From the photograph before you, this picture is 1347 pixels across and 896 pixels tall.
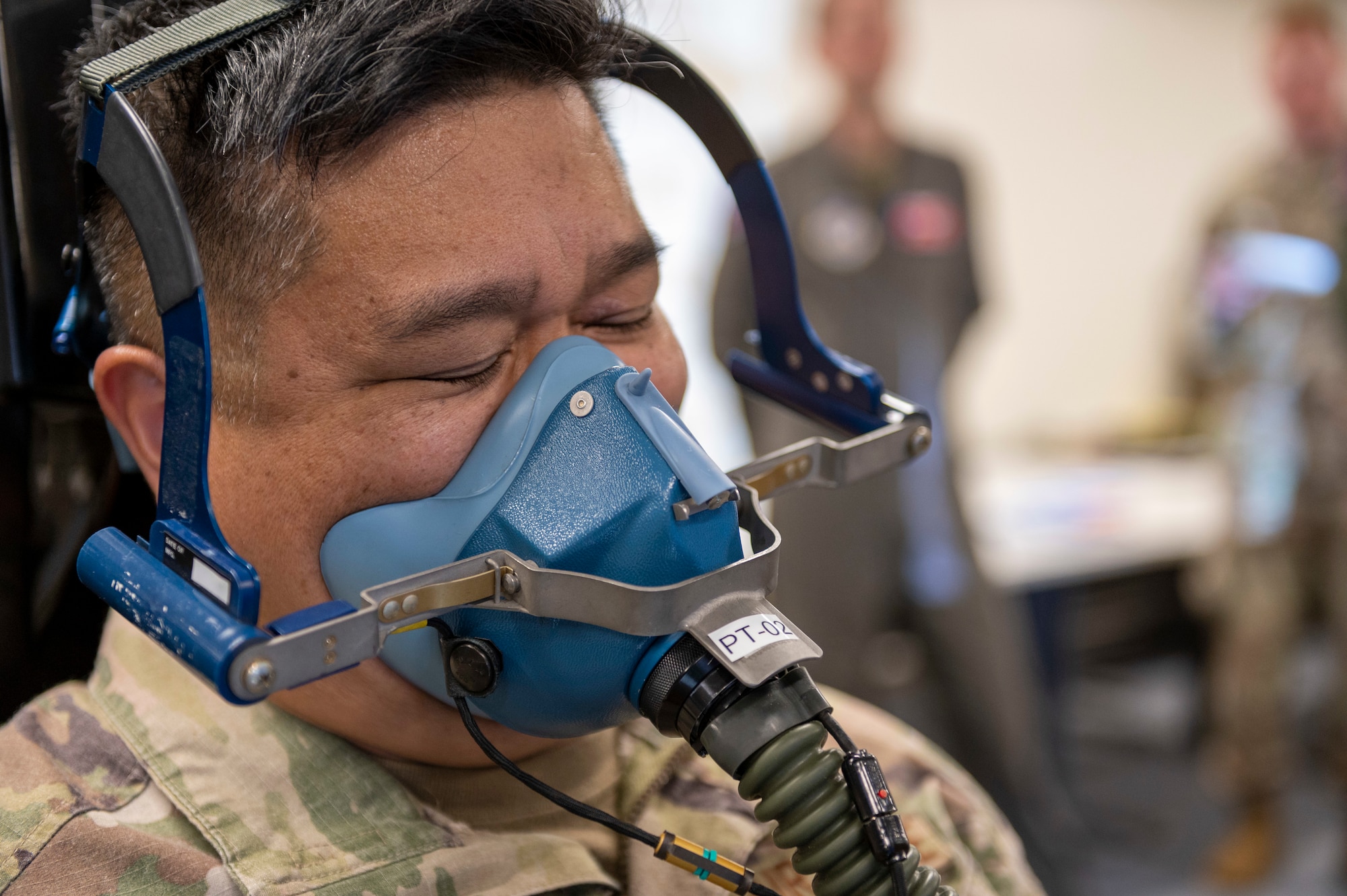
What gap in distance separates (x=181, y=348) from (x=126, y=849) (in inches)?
14.7

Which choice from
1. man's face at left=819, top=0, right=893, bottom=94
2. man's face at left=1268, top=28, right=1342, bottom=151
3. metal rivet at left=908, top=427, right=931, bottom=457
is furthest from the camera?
man's face at left=1268, top=28, right=1342, bottom=151

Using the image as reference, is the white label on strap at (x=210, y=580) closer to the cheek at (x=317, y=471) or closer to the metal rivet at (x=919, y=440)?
the cheek at (x=317, y=471)

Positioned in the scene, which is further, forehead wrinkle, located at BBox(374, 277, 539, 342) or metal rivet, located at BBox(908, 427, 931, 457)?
metal rivet, located at BBox(908, 427, 931, 457)

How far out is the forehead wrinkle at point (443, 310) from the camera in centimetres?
85

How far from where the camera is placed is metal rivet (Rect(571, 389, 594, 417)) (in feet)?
2.90

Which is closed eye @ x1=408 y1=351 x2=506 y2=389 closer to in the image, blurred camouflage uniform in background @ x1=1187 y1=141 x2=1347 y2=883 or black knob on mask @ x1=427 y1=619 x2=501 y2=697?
A: black knob on mask @ x1=427 y1=619 x2=501 y2=697

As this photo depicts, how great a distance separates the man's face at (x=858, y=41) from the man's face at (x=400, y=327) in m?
2.42

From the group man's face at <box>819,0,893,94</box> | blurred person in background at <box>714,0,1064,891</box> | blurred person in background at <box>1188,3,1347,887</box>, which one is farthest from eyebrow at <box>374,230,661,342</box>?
blurred person in background at <box>1188,3,1347,887</box>

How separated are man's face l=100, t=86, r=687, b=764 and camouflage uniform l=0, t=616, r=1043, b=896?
0.35ft

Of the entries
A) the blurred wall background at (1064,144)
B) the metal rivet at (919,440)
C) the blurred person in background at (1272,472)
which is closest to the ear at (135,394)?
the metal rivet at (919,440)

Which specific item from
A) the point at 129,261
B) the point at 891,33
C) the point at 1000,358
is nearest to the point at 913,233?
the point at 891,33

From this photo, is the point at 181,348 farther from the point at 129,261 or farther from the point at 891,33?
the point at 891,33

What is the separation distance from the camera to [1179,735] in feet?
13.6

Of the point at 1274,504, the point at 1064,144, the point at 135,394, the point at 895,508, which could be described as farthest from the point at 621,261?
the point at 1064,144
